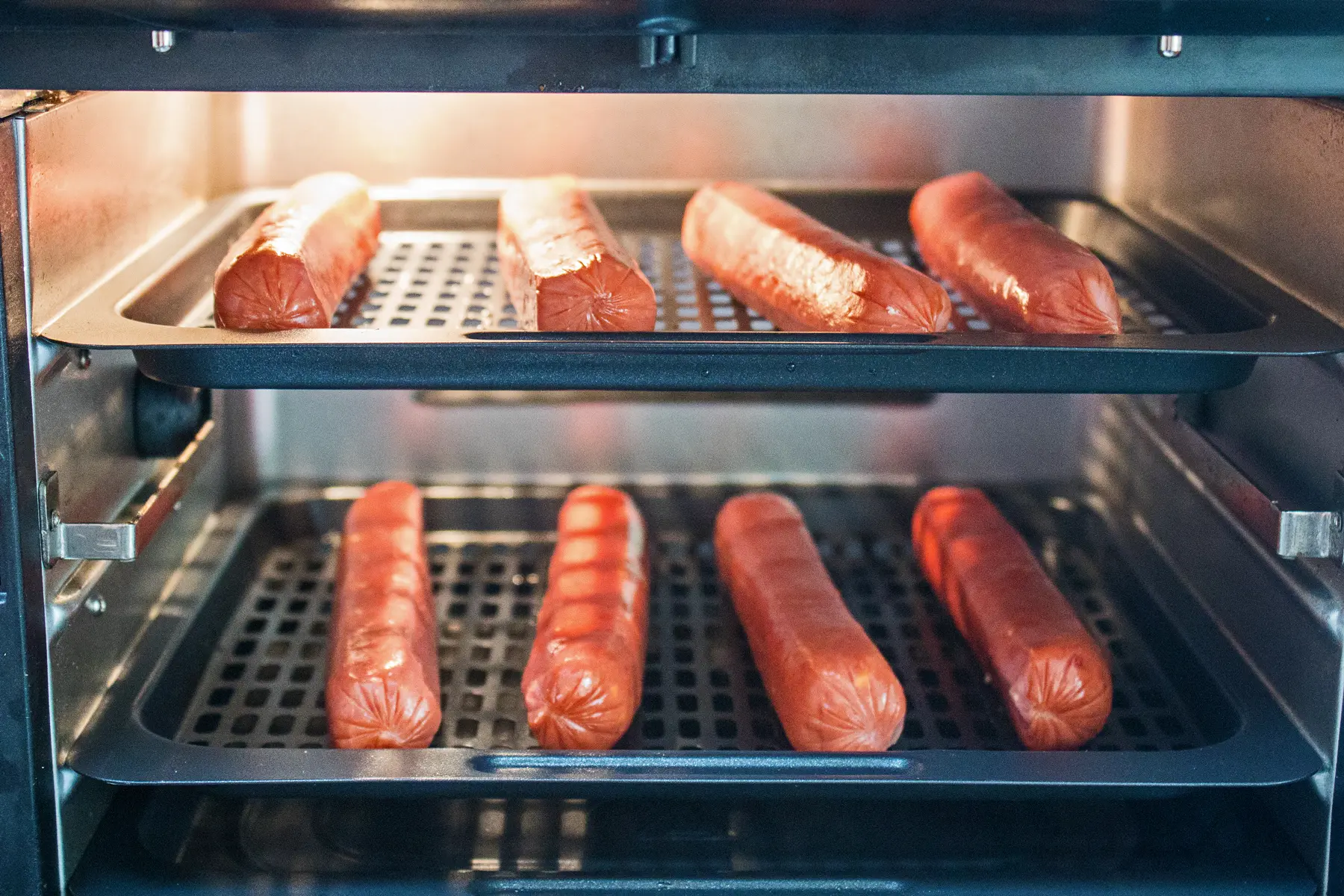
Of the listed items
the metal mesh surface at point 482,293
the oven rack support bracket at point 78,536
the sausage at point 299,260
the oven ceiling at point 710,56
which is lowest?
the oven rack support bracket at point 78,536

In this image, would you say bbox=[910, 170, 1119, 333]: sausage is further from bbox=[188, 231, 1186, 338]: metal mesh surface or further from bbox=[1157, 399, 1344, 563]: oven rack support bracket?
bbox=[1157, 399, 1344, 563]: oven rack support bracket

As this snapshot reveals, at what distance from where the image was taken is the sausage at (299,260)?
1165 millimetres

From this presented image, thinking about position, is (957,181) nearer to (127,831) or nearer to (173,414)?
(173,414)

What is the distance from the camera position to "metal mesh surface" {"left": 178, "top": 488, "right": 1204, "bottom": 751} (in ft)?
4.33

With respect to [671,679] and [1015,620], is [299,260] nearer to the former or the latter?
[671,679]

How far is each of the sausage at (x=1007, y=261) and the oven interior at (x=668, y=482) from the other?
71 mm

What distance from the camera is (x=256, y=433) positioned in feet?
5.61

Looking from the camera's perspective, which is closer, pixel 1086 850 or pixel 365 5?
pixel 365 5

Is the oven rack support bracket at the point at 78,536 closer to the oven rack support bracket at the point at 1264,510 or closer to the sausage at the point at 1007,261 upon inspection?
the sausage at the point at 1007,261

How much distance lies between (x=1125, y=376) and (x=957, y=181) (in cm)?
45

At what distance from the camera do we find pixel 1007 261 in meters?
1.29

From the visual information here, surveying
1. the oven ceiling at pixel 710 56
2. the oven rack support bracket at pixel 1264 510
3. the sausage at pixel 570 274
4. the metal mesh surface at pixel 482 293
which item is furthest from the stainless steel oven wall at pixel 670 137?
the oven ceiling at pixel 710 56

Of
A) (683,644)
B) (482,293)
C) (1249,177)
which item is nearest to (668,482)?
(683,644)

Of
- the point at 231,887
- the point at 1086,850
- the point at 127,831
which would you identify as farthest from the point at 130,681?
the point at 1086,850
